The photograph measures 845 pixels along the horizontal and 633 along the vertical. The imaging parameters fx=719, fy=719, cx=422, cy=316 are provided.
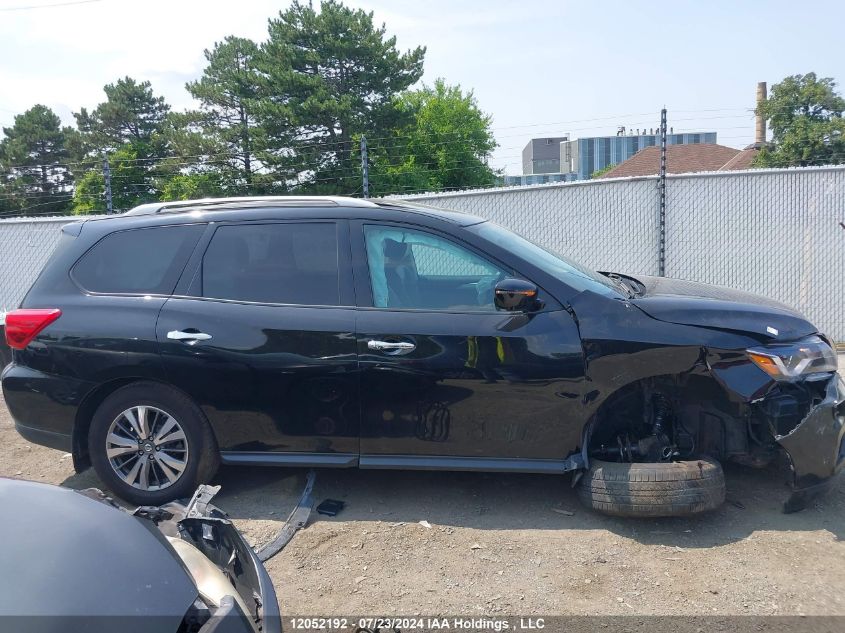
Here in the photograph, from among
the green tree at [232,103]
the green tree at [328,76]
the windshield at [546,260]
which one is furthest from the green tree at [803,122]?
the windshield at [546,260]

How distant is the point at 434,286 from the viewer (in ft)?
14.4

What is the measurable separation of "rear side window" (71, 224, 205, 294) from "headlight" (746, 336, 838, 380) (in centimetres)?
346

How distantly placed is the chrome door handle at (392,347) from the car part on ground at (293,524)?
107cm

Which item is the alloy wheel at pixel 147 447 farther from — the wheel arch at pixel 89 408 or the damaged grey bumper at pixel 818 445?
the damaged grey bumper at pixel 818 445

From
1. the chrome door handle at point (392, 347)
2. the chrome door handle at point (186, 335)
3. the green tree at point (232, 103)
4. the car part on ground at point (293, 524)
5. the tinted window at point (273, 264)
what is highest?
the green tree at point (232, 103)

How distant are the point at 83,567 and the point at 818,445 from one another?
12.0ft

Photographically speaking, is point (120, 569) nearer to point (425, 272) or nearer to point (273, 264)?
point (273, 264)

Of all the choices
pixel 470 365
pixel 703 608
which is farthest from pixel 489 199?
pixel 703 608

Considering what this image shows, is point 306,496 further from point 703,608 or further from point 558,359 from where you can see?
point 703,608

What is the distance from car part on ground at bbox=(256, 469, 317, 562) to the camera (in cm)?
391

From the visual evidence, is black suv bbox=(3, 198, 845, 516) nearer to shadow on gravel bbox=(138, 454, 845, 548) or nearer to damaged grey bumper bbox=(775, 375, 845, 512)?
damaged grey bumper bbox=(775, 375, 845, 512)

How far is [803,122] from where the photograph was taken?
36.0m

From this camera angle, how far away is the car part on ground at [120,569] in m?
1.90

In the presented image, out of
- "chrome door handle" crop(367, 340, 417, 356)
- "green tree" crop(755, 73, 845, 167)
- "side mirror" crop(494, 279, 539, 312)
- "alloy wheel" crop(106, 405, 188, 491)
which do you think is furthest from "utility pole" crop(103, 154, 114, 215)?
"green tree" crop(755, 73, 845, 167)
